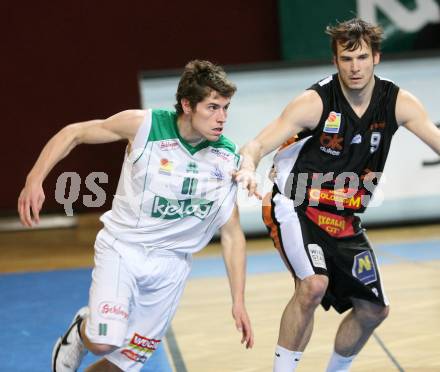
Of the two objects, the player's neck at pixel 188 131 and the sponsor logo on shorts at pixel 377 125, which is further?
the sponsor logo on shorts at pixel 377 125

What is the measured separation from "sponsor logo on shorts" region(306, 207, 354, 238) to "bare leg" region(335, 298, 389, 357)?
395 mm

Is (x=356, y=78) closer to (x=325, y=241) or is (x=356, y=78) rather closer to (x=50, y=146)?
(x=325, y=241)

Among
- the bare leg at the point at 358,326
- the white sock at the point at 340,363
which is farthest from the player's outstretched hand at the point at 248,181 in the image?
the white sock at the point at 340,363

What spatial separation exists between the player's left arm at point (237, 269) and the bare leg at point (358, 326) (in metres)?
0.74

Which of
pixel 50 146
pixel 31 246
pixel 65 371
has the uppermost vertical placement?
pixel 50 146

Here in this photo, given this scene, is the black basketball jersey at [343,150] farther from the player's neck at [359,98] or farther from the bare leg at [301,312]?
the bare leg at [301,312]

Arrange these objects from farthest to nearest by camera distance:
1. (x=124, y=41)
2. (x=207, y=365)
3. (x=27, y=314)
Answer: (x=124, y=41)
(x=27, y=314)
(x=207, y=365)

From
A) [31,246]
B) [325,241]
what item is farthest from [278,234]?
[31,246]

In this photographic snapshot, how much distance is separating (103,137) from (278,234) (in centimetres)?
115

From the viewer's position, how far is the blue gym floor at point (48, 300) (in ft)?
19.5

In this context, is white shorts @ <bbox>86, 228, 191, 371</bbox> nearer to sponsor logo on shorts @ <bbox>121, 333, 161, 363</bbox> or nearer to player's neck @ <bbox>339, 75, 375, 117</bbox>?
sponsor logo on shorts @ <bbox>121, 333, 161, 363</bbox>

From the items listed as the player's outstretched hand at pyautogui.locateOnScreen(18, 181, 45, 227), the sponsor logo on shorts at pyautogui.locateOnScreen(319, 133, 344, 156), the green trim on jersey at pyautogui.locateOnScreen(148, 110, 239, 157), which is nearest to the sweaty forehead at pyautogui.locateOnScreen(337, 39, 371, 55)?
the sponsor logo on shorts at pyautogui.locateOnScreen(319, 133, 344, 156)

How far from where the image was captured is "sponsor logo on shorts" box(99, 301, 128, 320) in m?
4.45

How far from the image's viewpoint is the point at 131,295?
15.0 feet
